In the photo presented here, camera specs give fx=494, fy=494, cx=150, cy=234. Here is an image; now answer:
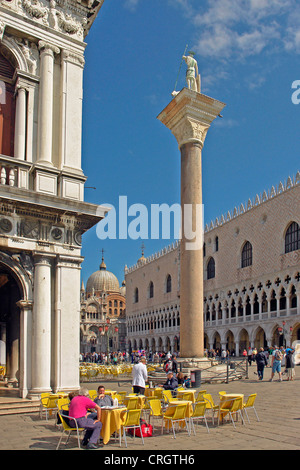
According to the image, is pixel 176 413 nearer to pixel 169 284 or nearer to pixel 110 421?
pixel 110 421

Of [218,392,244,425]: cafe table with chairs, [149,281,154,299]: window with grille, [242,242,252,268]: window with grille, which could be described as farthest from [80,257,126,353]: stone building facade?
[218,392,244,425]: cafe table with chairs

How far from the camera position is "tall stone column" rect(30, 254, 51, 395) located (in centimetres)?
983

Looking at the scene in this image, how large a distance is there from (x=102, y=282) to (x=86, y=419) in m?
89.7

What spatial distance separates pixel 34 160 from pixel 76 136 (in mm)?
1203

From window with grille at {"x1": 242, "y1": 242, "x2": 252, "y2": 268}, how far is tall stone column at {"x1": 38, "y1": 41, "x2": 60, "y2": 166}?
100 ft

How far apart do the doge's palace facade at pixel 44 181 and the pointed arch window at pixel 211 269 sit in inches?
1349

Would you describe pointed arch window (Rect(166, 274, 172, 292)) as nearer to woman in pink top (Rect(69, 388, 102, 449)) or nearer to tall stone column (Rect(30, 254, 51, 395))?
tall stone column (Rect(30, 254, 51, 395))

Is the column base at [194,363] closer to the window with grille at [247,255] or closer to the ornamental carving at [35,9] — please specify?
the ornamental carving at [35,9]

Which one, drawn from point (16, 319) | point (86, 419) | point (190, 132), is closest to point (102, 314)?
point (190, 132)

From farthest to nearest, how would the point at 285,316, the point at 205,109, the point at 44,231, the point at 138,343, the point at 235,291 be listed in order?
the point at 138,343
the point at 235,291
the point at 285,316
the point at 205,109
the point at 44,231

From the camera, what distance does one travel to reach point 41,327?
9992 millimetres
